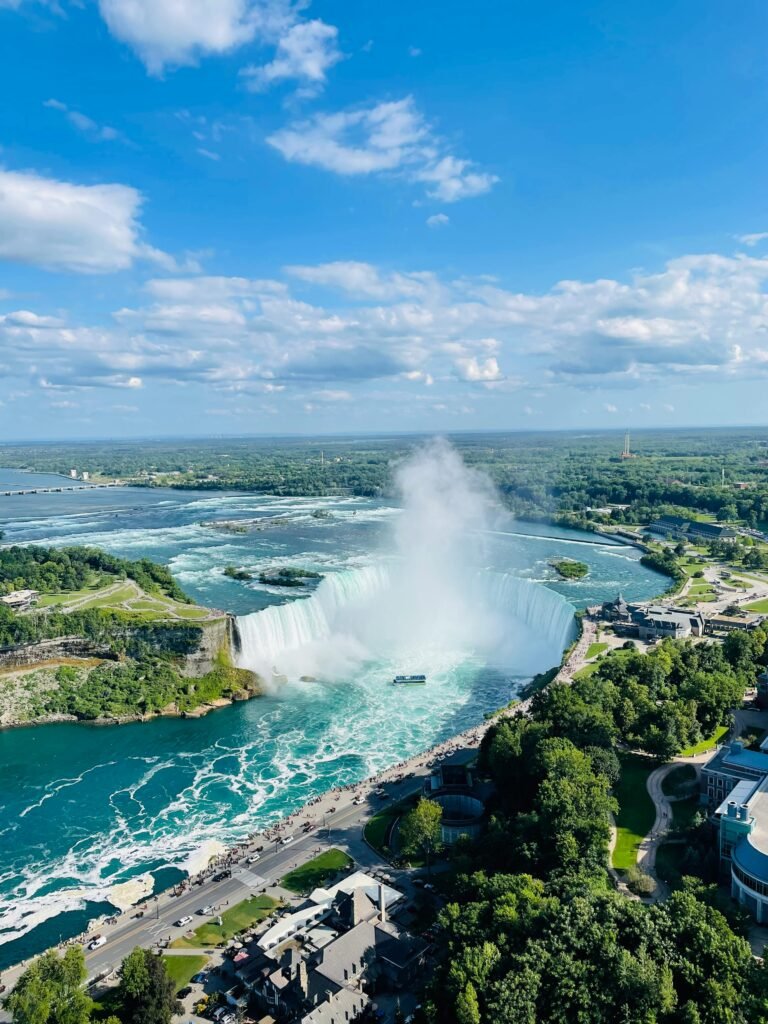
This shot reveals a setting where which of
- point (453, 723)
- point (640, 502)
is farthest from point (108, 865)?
point (640, 502)

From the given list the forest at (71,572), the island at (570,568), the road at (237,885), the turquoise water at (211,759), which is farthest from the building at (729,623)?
the forest at (71,572)

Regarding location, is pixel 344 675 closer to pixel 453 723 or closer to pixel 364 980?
pixel 453 723

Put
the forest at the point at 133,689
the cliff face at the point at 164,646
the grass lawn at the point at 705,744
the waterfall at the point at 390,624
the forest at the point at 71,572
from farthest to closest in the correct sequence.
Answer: the forest at the point at 71,572 < the waterfall at the point at 390,624 < the cliff face at the point at 164,646 < the forest at the point at 133,689 < the grass lawn at the point at 705,744

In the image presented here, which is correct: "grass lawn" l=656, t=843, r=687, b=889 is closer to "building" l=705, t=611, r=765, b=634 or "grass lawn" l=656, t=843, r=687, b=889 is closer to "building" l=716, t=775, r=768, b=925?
"building" l=716, t=775, r=768, b=925

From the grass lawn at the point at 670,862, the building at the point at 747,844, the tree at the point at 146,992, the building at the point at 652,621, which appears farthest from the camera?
the building at the point at 652,621

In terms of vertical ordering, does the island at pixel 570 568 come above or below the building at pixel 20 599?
below

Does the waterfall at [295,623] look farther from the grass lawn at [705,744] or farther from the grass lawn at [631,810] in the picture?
the grass lawn at [705,744]

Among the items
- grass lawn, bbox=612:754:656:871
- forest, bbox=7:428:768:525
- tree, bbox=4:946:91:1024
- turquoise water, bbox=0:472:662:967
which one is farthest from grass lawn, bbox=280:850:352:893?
forest, bbox=7:428:768:525
